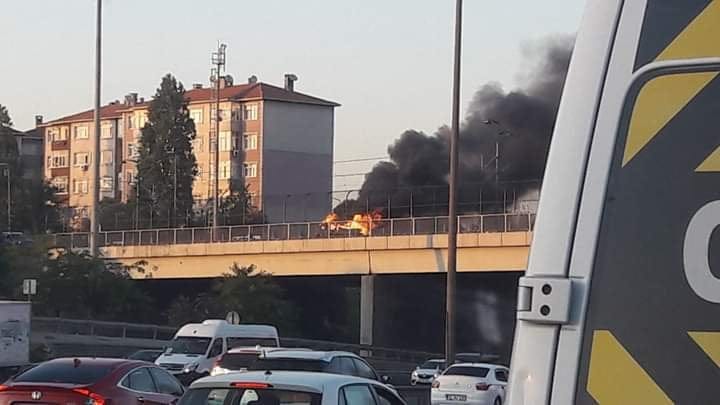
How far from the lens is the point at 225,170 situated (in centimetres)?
14525

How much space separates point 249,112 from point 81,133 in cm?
2434

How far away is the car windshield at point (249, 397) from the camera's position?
477 inches

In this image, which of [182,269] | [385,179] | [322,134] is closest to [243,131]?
[322,134]

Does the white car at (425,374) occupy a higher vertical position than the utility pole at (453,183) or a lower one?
lower

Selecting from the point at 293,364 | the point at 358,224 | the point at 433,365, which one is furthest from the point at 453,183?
the point at 358,224

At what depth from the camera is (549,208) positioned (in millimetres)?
3146

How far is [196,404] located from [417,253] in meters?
54.6

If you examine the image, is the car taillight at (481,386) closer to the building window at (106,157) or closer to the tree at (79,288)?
the tree at (79,288)

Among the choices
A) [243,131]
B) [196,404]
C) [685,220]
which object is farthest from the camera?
[243,131]

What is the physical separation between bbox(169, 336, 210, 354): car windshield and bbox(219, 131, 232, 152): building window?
106 m

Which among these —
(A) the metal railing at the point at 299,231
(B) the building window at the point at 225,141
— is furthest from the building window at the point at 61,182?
(A) the metal railing at the point at 299,231

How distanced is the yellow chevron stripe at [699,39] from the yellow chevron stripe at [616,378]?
612mm

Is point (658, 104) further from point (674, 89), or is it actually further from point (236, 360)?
point (236, 360)

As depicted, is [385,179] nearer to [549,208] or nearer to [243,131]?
[243,131]
